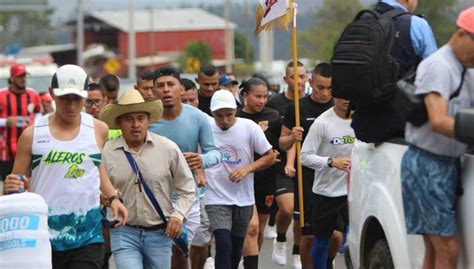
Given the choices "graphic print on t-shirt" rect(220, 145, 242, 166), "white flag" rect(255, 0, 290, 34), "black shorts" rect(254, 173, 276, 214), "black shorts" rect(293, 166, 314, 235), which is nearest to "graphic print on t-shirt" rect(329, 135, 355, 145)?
"graphic print on t-shirt" rect(220, 145, 242, 166)

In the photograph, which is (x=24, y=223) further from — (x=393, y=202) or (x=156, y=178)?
(x=393, y=202)

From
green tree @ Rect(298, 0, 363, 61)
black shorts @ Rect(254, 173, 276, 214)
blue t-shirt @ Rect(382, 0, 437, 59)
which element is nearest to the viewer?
blue t-shirt @ Rect(382, 0, 437, 59)

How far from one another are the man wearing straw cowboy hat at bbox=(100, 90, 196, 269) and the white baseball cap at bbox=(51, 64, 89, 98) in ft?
2.89

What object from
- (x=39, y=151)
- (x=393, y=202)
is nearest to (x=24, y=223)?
(x=39, y=151)

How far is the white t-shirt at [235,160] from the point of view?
10.8m

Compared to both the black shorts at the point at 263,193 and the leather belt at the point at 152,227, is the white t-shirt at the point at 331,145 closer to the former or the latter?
the black shorts at the point at 263,193

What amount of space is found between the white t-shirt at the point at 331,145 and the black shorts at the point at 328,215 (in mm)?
66

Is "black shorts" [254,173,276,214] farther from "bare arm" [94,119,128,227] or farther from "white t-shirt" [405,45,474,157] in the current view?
"white t-shirt" [405,45,474,157]

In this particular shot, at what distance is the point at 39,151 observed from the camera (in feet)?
25.1

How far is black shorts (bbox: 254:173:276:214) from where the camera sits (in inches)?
488

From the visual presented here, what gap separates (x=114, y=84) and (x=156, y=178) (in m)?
5.19

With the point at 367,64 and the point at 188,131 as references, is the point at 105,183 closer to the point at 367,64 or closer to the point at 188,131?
the point at 367,64

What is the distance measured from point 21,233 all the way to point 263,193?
5349 millimetres

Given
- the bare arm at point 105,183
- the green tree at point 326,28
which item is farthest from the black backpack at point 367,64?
the green tree at point 326,28
